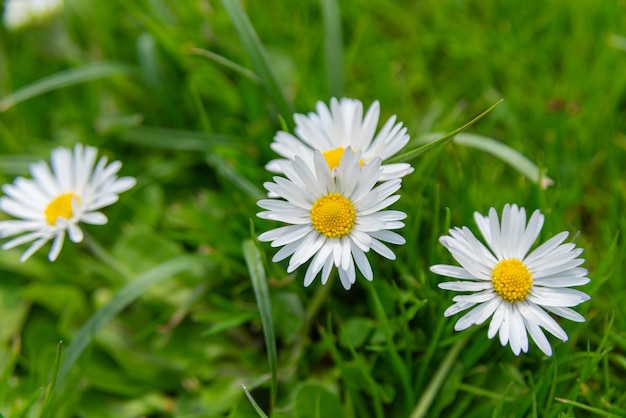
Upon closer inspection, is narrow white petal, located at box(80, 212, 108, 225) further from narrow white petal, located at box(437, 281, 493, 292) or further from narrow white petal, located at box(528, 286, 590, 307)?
narrow white petal, located at box(528, 286, 590, 307)

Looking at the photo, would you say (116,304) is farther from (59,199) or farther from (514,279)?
(514,279)

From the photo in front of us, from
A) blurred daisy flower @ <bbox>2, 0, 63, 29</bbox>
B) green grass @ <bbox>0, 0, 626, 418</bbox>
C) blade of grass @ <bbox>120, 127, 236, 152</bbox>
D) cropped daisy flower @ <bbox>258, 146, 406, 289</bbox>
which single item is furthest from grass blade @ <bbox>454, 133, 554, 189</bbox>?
blurred daisy flower @ <bbox>2, 0, 63, 29</bbox>

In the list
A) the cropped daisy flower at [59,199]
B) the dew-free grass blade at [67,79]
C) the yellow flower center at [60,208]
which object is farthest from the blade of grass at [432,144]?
the dew-free grass blade at [67,79]

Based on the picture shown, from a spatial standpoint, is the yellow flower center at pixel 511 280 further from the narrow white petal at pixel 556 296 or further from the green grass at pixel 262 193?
the green grass at pixel 262 193

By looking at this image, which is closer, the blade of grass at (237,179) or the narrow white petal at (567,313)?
the narrow white petal at (567,313)

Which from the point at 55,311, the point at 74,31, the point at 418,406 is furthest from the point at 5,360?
the point at 74,31

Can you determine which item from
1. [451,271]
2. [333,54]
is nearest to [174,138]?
[333,54]

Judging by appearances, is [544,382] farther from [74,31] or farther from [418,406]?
[74,31]
